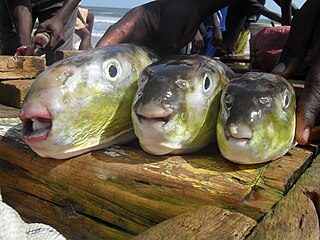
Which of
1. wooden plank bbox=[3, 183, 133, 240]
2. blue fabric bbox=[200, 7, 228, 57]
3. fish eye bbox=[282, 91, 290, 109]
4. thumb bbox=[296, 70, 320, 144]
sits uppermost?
fish eye bbox=[282, 91, 290, 109]

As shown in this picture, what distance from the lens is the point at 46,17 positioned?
469 centimetres

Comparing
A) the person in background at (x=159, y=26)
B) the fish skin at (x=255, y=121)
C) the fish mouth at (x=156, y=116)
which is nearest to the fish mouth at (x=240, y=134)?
the fish skin at (x=255, y=121)

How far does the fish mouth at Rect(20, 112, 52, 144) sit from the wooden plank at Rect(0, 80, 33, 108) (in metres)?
0.87

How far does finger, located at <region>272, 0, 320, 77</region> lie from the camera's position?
7.66 ft

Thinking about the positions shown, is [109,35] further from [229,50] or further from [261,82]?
[229,50]

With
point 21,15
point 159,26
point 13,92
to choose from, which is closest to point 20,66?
point 13,92

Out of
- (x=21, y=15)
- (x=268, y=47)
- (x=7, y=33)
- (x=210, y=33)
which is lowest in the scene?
(x=210, y=33)

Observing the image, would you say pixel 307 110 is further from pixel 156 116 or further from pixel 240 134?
pixel 156 116

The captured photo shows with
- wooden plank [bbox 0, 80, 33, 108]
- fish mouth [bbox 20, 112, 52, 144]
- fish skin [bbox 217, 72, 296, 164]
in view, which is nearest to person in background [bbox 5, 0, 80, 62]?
wooden plank [bbox 0, 80, 33, 108]

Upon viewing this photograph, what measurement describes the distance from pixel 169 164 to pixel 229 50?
4.69 meters

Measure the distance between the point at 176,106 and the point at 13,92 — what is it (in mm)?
1391

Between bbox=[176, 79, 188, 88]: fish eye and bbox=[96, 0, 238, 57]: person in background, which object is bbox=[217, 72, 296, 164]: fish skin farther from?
bbox=[96, 0, 238, 57]: person in background

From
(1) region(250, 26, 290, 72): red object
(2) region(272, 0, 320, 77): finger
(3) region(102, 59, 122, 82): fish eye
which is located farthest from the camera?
(1) region(250, 26, 290, 72): red object

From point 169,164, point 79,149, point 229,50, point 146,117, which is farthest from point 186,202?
point 229,50
